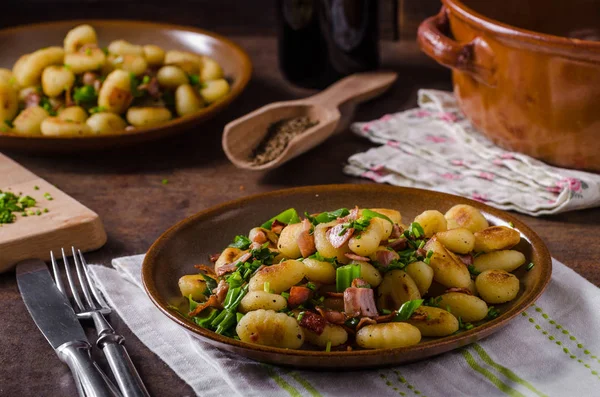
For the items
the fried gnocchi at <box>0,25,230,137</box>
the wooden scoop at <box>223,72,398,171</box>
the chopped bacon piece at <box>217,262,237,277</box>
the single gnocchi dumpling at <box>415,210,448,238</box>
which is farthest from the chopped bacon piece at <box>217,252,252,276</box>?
the fried gnocchi at <box>0,25,230,137</box>

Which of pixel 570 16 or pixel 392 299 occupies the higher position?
pixel 570 16

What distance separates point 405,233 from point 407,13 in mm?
1225

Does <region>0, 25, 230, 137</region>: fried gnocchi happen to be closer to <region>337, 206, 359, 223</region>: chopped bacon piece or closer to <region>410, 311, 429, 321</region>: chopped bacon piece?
<region>337, 206, 359, 223</region>: chopped bacon piece

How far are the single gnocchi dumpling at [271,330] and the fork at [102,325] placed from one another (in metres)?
0.11

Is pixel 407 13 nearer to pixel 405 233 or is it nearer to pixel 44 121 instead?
pixel 44 121

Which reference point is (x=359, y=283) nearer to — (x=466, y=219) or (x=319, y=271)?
(x=319, y=271)

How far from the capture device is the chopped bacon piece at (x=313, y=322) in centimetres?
82

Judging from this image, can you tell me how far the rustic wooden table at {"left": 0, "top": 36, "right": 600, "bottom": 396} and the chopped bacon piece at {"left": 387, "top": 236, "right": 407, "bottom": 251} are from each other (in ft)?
0.87

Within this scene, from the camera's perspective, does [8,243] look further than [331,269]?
Yes

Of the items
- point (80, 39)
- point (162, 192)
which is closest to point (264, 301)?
point (162, 192)

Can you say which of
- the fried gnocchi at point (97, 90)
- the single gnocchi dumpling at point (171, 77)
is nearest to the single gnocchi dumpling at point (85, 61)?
the fried gnocchi at point (97, 90)

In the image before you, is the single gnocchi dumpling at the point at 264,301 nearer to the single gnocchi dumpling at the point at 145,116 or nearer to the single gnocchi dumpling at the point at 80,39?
the single gnocchi dumpling at the point at 145,116

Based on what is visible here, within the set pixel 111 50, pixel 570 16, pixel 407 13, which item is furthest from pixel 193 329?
pixel 407 13

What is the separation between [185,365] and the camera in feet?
2.96
